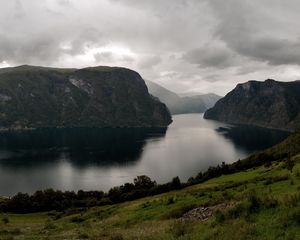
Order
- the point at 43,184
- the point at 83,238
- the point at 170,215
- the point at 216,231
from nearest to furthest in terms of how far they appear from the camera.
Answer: the point at 216,231, the point at 83,238, the point at 170,215, the point at 43,184

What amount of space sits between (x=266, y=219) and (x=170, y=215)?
16.0 meters

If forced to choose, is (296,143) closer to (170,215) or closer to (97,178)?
(97,178)

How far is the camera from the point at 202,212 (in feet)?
97.7

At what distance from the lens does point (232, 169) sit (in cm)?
10731

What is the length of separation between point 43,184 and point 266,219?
528 ft

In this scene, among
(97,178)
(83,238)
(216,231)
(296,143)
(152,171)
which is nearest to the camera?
(216,231)

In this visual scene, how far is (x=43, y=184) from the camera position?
553ft

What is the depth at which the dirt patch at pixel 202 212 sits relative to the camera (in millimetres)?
27075

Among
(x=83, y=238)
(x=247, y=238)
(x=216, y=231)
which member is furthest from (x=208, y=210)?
(x=247, y=238)

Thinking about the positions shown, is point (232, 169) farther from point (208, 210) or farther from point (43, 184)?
point (43, 184)

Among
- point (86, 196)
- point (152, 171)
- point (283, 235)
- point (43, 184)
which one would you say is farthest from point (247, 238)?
point (152, 171)

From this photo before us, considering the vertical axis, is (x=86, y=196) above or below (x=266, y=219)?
below

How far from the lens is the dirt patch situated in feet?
88.8

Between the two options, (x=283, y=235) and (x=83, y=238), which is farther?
(x=83, y=238)
